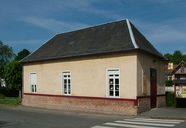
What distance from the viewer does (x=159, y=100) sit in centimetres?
2775

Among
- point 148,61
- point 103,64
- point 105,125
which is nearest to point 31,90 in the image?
point 103,64

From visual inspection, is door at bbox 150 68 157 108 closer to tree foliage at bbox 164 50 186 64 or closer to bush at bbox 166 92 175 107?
bush at bbox 166 92 175 107

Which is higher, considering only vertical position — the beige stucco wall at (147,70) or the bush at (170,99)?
the beige stucco wall at (147,70)

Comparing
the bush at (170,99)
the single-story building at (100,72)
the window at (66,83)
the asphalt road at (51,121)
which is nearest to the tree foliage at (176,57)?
the single-story building at (100,72)

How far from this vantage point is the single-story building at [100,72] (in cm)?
2405

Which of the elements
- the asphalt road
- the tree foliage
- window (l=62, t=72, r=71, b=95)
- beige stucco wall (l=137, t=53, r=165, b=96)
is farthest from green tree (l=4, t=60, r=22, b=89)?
the tree foliage

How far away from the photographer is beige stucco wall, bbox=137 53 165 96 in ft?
79.0

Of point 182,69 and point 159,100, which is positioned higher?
point 182,69

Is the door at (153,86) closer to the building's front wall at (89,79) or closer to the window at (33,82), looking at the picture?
the building's front wall at (89,79)

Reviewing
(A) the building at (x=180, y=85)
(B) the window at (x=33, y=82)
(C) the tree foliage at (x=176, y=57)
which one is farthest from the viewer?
(C) the tree foliage at (x=176, y=57)

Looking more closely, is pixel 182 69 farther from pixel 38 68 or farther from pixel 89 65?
pixel 38 68

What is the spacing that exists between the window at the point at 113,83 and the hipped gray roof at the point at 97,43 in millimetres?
1593

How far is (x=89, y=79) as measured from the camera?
1049 inches

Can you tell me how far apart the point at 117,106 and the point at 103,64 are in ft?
10.8
